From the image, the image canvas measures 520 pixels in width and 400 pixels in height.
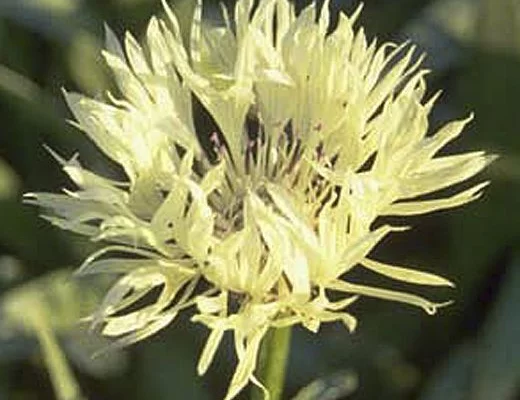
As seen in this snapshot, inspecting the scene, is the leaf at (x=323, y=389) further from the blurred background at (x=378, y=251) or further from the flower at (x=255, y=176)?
the blurred background at (x=378, y=251)

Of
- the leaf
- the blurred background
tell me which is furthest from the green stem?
the blurred background

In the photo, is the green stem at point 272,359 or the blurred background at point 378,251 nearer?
the green stem at point 272,359

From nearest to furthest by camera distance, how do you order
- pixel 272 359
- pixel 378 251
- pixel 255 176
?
pixel 272 359 < pixel 255 176 < pixel 378 251

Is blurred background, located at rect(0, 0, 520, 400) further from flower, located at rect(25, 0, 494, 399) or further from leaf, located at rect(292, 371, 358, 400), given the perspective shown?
flower, located at rect(25, 0, 494, 399)

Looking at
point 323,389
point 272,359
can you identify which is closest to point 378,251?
point 323,389

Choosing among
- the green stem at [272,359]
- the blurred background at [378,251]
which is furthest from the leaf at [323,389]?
the blurred background at [378,251]

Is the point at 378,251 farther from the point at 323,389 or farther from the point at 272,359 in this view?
the point at 272,359

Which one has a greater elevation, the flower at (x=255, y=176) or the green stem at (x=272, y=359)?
the flower at (x=255, y=176)
